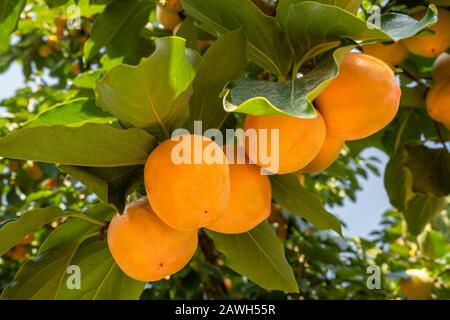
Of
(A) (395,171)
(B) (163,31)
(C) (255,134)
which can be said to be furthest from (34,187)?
(C) (255,134)

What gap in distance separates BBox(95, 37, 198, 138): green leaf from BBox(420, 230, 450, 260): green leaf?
6.10ft

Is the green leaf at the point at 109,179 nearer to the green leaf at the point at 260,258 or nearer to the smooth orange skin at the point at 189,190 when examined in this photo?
the smooth orange skin at the point at 189,190

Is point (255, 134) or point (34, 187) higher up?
point (255, 134)

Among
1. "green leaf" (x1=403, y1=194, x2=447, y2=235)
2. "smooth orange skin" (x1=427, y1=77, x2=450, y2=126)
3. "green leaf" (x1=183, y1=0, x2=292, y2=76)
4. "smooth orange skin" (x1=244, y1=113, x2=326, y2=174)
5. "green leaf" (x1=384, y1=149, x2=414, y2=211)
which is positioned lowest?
"green leaf" (x1=403, y1=194, x2=447, y2=235)

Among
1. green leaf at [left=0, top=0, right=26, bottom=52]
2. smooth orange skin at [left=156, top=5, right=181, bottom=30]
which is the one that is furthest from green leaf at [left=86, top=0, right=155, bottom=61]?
green leaf at [left=0, top=0, right=26, bottom=52]

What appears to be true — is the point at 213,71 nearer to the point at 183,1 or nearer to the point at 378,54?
the point at 183,1

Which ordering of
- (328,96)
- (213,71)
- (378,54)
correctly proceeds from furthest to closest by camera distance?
(378,54) < (213,71) < (328,96)

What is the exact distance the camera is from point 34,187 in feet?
8.59

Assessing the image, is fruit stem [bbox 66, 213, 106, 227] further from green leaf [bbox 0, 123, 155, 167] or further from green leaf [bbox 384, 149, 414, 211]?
green leaf [bbox 384, 149, 414, 211]

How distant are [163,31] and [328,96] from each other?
41.6 inches

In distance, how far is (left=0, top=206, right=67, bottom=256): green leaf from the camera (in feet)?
2.95

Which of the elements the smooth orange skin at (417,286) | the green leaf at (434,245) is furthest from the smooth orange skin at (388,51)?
the green leaf at (434,245)

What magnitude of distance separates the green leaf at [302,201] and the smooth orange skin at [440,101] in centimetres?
44

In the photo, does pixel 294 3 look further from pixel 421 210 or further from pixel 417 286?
pixel 417 286
